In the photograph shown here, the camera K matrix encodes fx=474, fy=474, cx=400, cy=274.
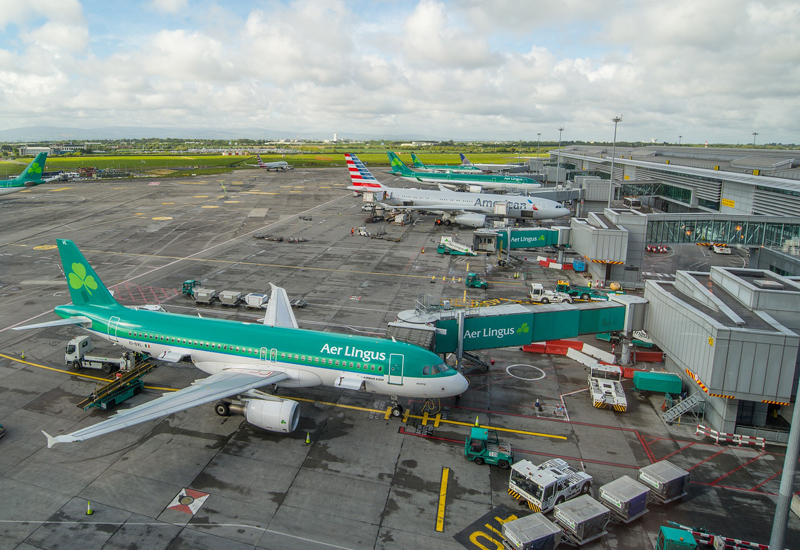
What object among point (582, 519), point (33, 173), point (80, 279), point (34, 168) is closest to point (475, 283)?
point (582, 519)

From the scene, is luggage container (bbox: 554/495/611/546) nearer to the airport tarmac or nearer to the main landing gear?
the airport tarmac

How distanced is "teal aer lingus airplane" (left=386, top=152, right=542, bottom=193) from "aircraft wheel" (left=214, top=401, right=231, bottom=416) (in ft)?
315

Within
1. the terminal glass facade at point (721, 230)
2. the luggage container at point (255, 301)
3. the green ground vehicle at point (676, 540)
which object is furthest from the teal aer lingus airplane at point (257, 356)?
the terminal glass facade at point (721, 230)

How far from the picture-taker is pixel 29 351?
1430 inches

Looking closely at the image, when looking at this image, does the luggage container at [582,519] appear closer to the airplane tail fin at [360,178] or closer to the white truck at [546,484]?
the white truck at [546,484]

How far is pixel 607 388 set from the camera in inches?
1211

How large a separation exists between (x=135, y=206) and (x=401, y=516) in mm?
107650

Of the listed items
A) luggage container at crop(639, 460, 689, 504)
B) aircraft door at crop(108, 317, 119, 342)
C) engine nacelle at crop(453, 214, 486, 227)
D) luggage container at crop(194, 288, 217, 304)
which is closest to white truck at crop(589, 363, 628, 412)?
luggage container at crop(639, 460, 689, 504)

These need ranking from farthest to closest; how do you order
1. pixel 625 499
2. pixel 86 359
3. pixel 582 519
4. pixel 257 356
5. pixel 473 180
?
pixel 473 180 → pixel 86 359 → pixel 257 356 → pixel 625 499 → pixel 582 519

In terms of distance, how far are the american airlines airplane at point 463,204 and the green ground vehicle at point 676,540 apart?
222 feet

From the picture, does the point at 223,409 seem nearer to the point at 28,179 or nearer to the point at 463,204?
the point at 463,204

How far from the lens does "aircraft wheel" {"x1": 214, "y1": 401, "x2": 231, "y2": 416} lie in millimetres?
28047

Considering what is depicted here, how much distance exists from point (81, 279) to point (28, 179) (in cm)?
9152

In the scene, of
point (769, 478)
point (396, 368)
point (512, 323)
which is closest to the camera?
point (769, 478)
